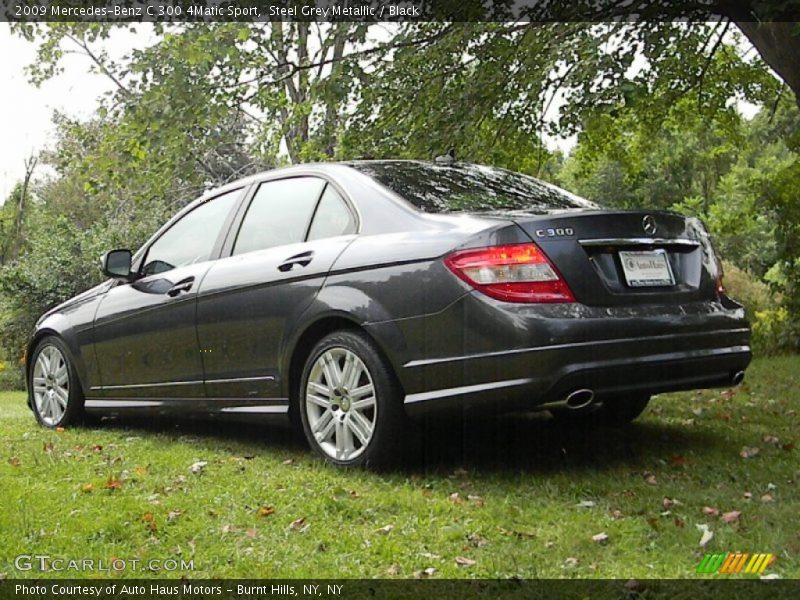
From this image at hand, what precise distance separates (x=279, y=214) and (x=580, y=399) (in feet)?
7.09

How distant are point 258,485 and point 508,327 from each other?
148 cm

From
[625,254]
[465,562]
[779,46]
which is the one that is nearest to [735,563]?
[465,562]

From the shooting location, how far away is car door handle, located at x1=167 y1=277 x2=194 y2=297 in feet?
19.2

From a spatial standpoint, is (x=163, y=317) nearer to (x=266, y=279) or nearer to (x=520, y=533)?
(x=266, y=279)

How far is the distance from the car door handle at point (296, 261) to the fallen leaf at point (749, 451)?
250 cm

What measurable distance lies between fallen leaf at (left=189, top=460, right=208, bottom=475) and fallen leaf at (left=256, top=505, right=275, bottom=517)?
957 mm

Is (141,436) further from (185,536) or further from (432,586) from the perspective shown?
(432,586)

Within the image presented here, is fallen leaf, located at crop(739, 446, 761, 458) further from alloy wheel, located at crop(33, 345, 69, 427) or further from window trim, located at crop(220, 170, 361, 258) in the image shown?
alloy wheel, located at crop(33, 345, 69, 427)

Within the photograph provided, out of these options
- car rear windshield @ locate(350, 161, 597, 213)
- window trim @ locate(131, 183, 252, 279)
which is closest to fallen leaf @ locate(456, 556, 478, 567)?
car rear windshield @ locate(350, 161, 597, 213)

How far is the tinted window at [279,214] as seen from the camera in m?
5.35

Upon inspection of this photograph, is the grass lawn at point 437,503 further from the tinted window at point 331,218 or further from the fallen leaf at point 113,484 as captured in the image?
the tinted window at point 331,218

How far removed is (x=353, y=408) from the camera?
478cm

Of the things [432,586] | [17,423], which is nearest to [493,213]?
[432,586]

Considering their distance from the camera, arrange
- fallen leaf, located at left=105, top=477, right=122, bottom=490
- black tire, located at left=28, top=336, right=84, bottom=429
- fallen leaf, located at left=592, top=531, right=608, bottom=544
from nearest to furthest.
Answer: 1. fallen leaf, located at left=592, top=531, right=608, bottom=544
2. fallen leaf, located at left=105, top=477, right=122, bottom=490
3. black tire, located at left=28, top=336, right=84, bottom=429
